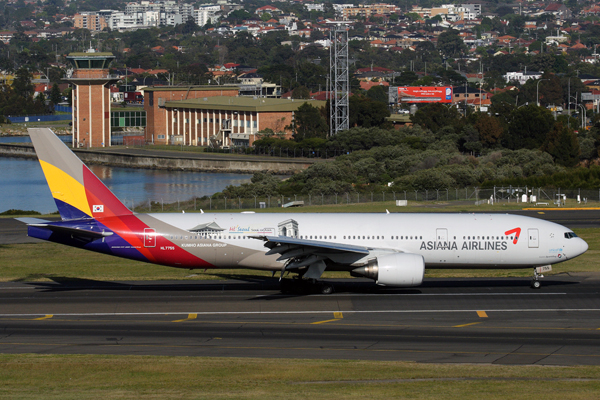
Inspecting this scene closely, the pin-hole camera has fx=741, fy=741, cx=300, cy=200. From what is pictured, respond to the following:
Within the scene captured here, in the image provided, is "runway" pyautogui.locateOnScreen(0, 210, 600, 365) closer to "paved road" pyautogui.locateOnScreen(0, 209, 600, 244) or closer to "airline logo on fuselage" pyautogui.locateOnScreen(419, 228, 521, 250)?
"airline logo on fuselage" pyautogui.locateOnScreen(419, 228, 521, 250)

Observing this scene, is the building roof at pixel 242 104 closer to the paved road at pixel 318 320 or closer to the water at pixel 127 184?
the water at pixel 127 184

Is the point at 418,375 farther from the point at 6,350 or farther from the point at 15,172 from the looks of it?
the point at 15,172

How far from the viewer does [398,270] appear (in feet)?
109

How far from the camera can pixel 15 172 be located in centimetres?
14112

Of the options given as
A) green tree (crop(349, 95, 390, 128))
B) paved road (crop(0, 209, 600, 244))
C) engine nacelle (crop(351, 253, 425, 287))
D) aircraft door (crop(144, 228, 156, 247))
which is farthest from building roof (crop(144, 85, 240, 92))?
engine nacelle (crop(351, 253, 425, 287))

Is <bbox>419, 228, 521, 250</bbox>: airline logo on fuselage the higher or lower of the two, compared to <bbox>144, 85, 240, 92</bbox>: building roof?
lower

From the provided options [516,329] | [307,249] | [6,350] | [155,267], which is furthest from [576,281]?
[6,350]

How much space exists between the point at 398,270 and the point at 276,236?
607 centimetres

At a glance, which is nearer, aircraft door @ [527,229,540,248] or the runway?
the runway

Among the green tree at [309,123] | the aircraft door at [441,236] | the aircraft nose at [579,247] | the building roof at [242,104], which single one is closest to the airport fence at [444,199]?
the aircraft nose at [579,247]

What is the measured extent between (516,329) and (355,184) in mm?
67179

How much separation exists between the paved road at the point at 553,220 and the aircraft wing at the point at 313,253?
2783 cm

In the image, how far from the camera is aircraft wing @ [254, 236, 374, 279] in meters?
33.7

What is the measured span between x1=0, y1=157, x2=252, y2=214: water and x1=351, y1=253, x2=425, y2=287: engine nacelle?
6562 cm
